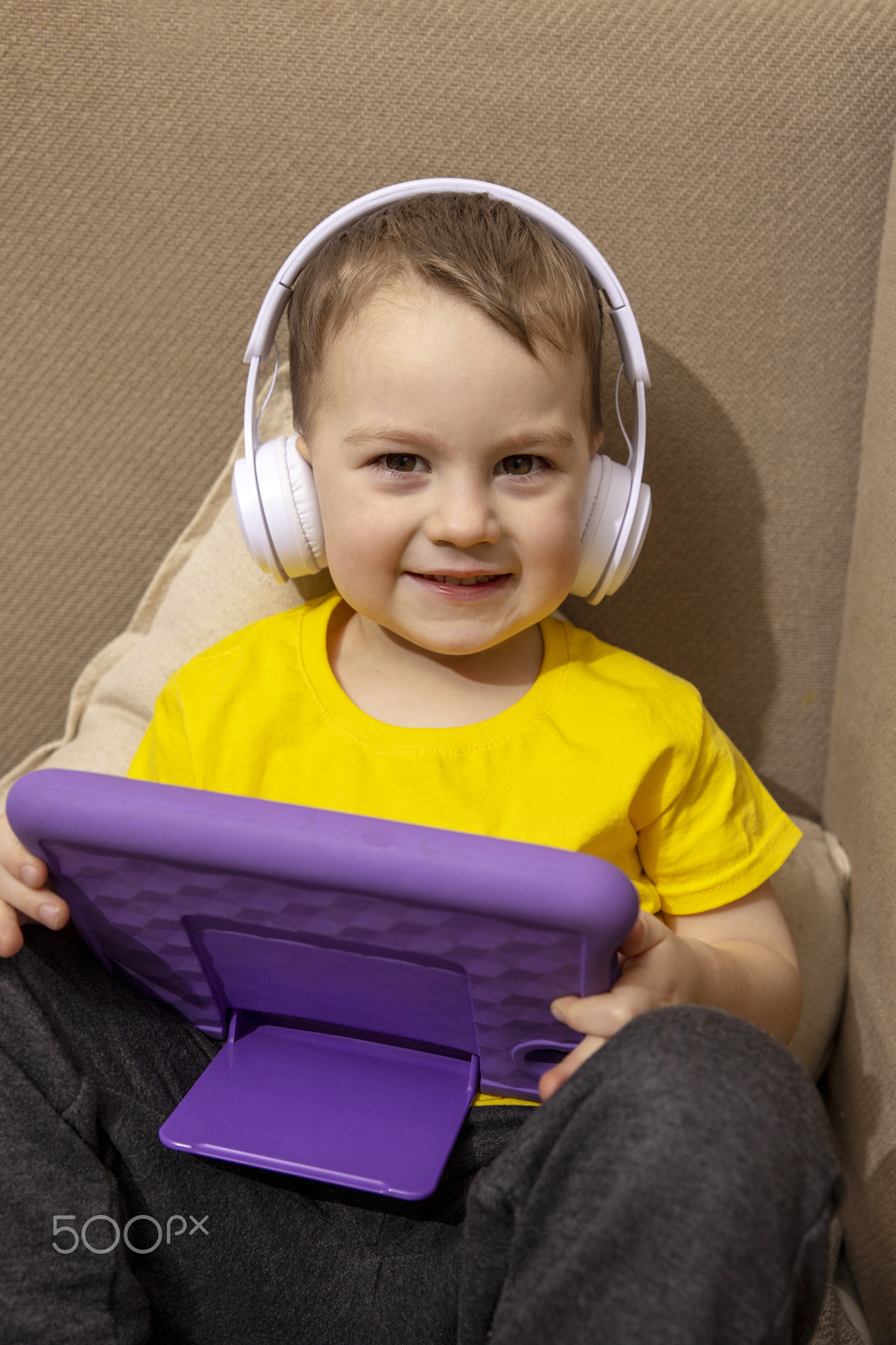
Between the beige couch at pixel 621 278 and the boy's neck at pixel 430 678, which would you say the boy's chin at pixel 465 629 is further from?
the beige couch at pixel 621 278

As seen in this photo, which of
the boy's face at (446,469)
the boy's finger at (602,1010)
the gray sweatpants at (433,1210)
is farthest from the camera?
the boy's face at (446,469)

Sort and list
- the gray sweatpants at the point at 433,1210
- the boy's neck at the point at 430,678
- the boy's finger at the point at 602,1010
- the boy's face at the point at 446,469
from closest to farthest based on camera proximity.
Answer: the gray sweatpants at the point at 433,1210
the boy's finger at the point at 602,1010
the boy's face at the point at 446,469
the boy's neck at the point at 430,678

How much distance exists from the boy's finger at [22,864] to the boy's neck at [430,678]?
1.01 ft

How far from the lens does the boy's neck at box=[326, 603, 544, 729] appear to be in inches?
35.1

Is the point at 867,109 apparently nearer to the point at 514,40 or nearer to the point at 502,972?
the point at 514,40

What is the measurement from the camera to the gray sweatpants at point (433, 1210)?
51cm

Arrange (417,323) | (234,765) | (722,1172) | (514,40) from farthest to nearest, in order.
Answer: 1. (514,40)
2. (234,765)
3. (417,323)
4. (722,1172)

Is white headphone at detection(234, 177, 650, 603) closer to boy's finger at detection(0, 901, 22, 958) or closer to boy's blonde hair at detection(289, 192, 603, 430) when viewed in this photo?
boy's blonde hair at detection(289, 192, 603, 430)

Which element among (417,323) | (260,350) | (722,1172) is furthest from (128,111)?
(722,1172)

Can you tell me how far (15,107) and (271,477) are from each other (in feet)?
1.69

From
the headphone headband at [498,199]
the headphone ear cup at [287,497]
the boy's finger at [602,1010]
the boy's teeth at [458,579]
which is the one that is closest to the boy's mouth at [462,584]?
the boy's teeth at [458,579]

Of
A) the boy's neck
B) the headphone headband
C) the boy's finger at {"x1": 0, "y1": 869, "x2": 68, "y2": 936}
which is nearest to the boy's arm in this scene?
the boy's neck

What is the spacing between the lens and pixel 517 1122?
771 mm

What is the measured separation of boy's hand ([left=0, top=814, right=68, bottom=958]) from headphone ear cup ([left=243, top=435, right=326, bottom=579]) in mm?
314
